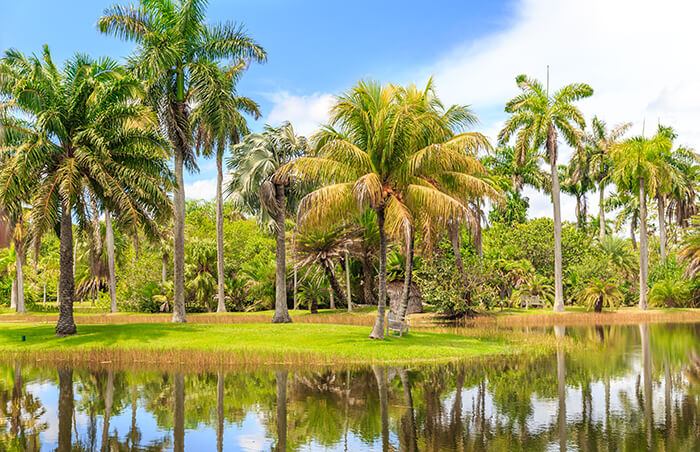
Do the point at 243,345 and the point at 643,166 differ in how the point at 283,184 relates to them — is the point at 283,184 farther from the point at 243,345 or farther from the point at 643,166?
the point at 643,166

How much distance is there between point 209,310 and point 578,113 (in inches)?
1153

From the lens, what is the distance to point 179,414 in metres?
12.0

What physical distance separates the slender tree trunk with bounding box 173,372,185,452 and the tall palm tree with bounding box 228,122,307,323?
13161 millimetres

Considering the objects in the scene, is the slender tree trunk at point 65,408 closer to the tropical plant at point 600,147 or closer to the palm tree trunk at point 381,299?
the palm tree trunk at point 381,299

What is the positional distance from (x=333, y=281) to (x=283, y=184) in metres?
11.0

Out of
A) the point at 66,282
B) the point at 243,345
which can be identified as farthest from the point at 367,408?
the point at 66,282

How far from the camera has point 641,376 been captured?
16094 millimetres

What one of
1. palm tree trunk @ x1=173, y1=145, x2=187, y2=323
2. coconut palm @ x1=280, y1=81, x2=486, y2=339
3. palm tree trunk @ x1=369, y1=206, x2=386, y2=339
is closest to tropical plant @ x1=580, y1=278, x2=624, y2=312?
coconut palm @ x1=280, y1=81, x2=486, y2=339

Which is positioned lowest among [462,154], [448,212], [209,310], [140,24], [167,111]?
[209,310]

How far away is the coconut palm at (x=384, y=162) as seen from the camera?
21859mm

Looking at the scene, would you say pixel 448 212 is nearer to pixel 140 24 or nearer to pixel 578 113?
pixel 140 24

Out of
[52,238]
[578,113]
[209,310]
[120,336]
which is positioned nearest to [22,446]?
[120,336]

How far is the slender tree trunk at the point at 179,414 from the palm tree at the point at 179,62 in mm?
14547

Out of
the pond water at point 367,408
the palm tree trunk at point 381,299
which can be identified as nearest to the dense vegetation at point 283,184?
the palm tree trunk at point 381,299
